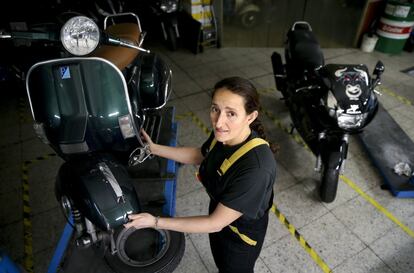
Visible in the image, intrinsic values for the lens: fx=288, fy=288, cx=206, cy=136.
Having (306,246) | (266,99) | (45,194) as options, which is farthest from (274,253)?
(266,99)

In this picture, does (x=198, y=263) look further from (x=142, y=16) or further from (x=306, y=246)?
(x=142, y=16)

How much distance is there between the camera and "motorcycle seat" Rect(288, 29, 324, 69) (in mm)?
3107

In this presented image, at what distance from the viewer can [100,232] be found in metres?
1.52

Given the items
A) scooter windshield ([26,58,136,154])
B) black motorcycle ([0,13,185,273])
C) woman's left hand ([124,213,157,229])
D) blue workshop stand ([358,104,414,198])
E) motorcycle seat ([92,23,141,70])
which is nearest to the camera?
woman's left hand ([124,213,157,229])

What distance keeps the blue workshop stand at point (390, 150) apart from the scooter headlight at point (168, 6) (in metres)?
3.62

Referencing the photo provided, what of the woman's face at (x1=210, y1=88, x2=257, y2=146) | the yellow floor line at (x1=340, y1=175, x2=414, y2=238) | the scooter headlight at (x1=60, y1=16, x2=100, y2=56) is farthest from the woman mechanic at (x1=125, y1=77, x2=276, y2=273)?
the yellow floor line at (x1=340, y1=175, x2=414, y2=238)

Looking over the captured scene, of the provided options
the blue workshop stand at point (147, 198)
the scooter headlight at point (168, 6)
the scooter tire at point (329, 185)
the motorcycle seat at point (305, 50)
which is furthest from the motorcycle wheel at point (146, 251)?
the scooter headlight at point (168, 6)

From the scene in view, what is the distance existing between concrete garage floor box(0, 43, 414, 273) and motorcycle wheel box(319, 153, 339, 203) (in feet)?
0.33

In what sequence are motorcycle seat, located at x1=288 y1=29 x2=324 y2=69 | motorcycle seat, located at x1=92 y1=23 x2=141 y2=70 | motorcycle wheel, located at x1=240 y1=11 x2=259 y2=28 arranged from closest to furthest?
motorcycle seat, located at x1=92 y1=23 x2=141 y2=70 < motorcycle seat, located at x1=288 y1=29 x2=324 y2=69 < motorcycle wheel, located at x1=240 y1=11 x2=259 y2=28

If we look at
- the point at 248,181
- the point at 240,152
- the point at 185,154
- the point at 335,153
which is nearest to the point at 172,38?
the point at 335,153

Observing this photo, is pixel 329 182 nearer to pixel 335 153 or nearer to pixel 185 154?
pixel 335 153

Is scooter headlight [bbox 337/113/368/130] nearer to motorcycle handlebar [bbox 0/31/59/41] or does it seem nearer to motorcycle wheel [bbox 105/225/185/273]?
motorcycle wheel [bbox 105/225/185/273]

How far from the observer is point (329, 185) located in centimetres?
247

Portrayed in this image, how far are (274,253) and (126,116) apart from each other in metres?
1.50
